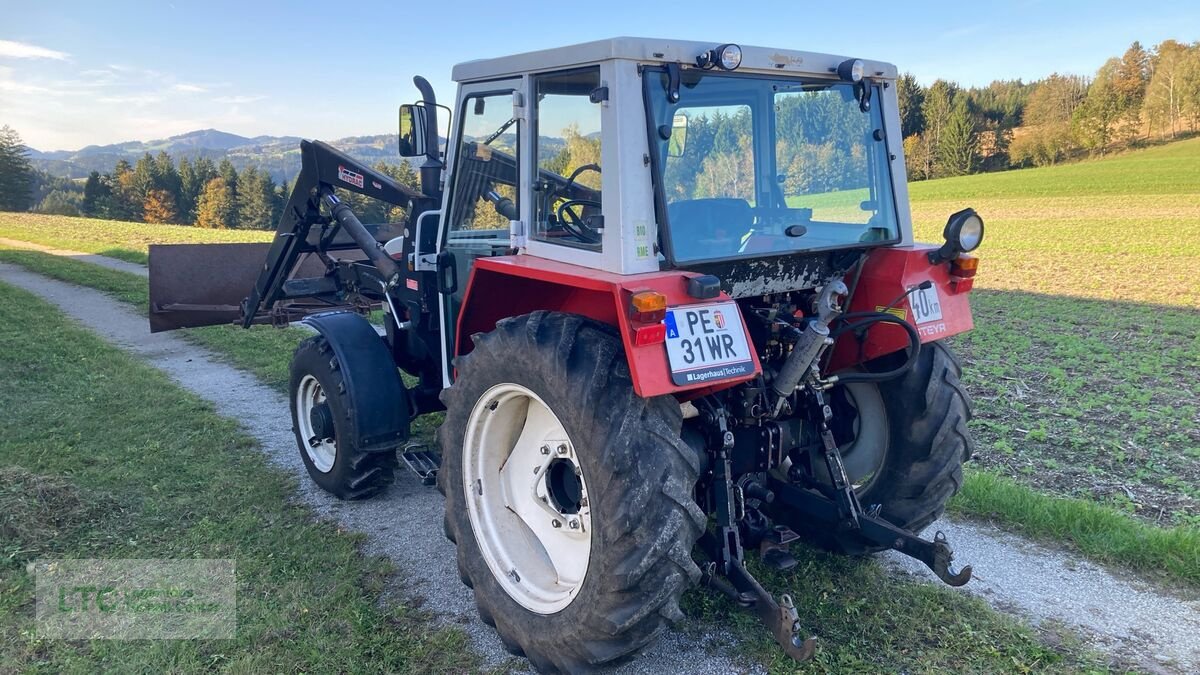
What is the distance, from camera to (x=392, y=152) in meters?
4.27

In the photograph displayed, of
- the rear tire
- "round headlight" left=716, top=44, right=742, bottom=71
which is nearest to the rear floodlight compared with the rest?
"round headlight" left=716, top=44, right=742, bottom=71

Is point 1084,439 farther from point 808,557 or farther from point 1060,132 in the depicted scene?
point 1060,132

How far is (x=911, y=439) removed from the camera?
358 centimetres

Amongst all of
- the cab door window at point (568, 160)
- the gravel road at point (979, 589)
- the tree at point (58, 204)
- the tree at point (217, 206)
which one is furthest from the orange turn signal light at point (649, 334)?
the tree at point (58, 204)

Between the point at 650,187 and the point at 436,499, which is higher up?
the point at 650,187

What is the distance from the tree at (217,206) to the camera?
59.7 m

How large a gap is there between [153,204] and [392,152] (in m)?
66.5

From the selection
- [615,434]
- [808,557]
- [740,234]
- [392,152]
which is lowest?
[808,557]

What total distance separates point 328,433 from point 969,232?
3460 millimetres

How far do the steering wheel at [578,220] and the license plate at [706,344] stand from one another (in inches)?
19.4

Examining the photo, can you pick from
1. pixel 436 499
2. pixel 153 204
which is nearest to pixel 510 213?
pixel 436 499

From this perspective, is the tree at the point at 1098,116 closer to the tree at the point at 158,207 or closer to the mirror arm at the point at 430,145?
the mirror arm at the point at 430,145

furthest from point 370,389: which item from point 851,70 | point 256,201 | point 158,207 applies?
point 158,207

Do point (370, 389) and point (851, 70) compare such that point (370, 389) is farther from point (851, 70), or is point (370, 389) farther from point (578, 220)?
point (851, 70)
